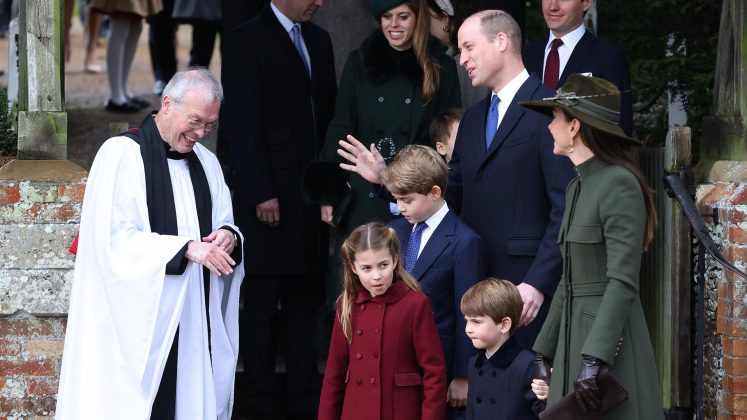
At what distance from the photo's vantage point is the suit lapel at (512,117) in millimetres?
5715

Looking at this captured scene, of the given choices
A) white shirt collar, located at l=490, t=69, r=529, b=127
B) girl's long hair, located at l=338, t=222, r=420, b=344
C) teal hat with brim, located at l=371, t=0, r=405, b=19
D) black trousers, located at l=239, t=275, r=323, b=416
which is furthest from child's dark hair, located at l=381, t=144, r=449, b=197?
black trousers, located at l=239, t=275, r=323, b=416

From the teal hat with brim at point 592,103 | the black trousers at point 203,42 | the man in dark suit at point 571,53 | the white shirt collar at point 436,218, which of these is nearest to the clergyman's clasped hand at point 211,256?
the white shirt collar at point 436,218

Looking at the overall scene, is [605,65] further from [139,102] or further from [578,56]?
[139,102]

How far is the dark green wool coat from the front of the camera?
657cm

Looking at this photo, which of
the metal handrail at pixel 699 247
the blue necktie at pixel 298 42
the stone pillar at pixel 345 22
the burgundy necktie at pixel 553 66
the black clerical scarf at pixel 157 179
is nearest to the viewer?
the black clerical scarf at pixel 157 179

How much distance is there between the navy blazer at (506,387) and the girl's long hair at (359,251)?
459 millimetres

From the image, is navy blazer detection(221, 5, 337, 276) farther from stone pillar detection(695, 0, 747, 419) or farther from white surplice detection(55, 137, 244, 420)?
stone pillar detection(695, 0, 747, 419)

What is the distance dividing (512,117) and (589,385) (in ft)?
4.76

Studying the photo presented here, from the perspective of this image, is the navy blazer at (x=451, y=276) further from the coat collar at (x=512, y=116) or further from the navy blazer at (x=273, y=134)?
the navy blazer at (x=273, y=134)

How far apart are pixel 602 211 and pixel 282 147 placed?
8.85ft

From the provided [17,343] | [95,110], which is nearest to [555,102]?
[17,343]

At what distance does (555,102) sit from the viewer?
16.2ft

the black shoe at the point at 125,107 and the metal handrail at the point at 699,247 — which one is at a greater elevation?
the black shoe at the point at 125,107

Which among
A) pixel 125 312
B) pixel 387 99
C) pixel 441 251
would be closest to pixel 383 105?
pixel 387 99
